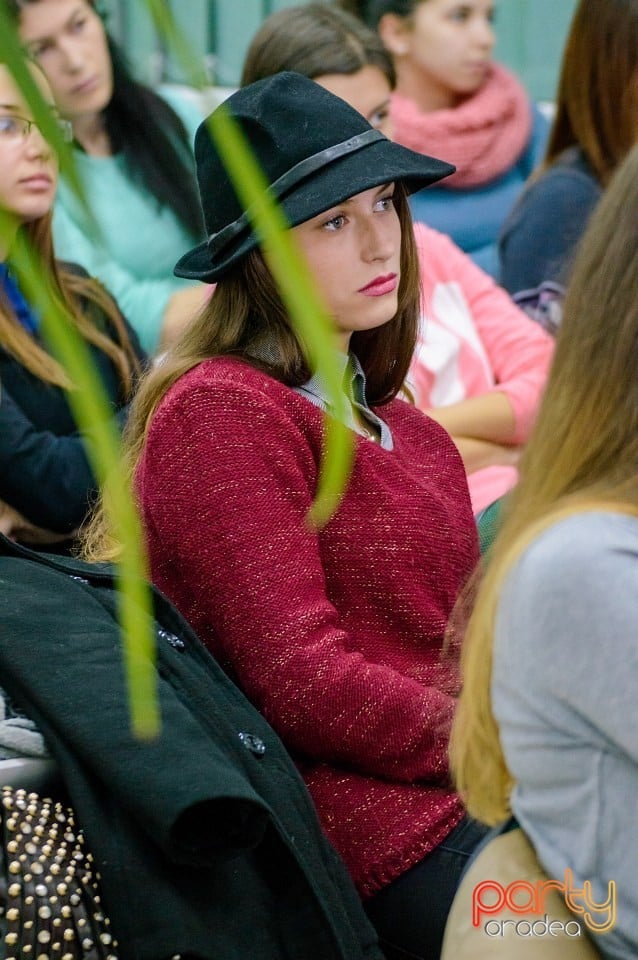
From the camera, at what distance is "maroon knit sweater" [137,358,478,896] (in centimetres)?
123

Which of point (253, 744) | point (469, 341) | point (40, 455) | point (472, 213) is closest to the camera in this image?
point (253, 744)

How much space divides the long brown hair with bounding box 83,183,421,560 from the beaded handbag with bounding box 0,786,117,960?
1.25ft

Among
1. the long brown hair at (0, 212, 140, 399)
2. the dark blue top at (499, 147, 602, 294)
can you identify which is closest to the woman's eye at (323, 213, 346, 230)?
the long brown hair at (0, 212, 140, 399)

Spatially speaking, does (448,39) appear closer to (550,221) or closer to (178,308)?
(550,221)

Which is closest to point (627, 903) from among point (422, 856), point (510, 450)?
point (422, 856)

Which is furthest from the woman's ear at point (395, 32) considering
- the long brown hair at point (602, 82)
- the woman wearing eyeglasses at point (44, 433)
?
the woman wearing eyeglasses at point (44, 433)

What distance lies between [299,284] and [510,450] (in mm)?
1859

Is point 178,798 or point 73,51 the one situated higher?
point 73,51

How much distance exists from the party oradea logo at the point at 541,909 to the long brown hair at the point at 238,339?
584 millimetres

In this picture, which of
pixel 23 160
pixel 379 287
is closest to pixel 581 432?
pixel 23 160

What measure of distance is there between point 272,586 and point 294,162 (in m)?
0.44

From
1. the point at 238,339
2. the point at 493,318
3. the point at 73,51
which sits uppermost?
the point at 73,51

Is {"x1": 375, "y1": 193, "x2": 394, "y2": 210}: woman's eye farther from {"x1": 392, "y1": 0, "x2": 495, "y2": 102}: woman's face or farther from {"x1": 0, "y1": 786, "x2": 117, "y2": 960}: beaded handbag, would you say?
{"x1": 392, "y1": 0, "x2": 495, "y2": 102}: woman's face

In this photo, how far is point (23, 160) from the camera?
2.87 feet
